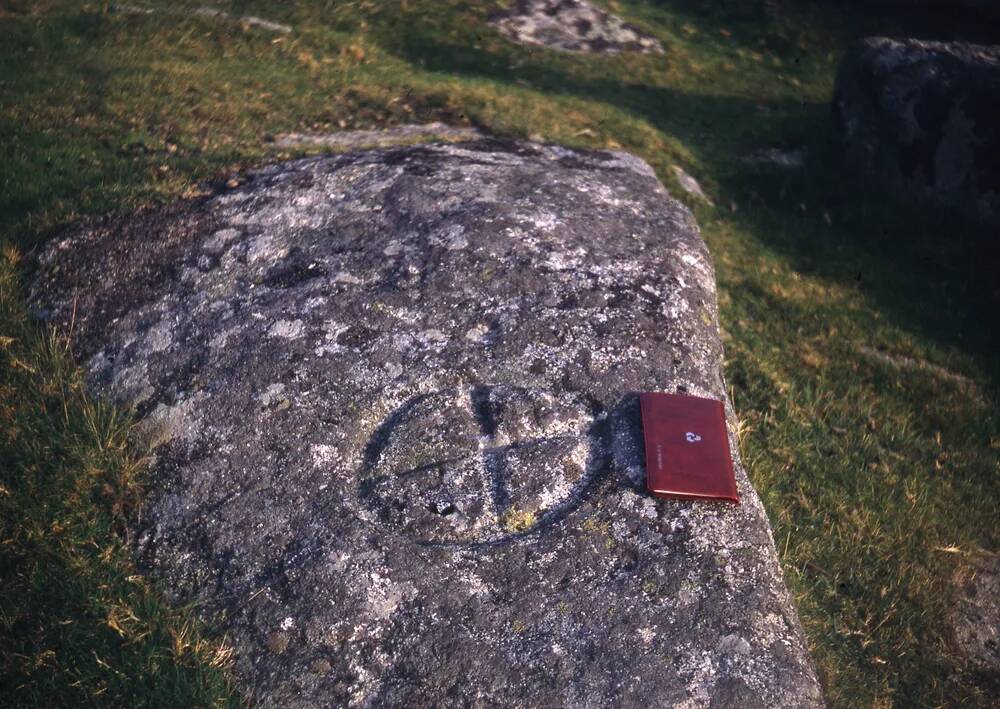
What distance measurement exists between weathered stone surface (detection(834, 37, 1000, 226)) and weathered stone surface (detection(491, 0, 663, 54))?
2.86 metres

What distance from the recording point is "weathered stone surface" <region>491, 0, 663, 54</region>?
9.71 meters

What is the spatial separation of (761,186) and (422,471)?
5.27 metres

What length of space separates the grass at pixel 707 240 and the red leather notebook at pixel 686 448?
3.26ft

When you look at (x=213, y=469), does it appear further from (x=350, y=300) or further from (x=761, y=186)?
(x=761, y=186)

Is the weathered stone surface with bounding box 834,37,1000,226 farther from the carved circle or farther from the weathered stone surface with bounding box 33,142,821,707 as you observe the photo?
the carved circle

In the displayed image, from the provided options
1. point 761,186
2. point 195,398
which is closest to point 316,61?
point 761,186

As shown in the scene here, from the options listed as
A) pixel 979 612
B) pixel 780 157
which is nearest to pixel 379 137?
pixel 780 157

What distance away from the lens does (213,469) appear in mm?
3441

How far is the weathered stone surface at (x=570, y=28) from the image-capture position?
9711 millimetres

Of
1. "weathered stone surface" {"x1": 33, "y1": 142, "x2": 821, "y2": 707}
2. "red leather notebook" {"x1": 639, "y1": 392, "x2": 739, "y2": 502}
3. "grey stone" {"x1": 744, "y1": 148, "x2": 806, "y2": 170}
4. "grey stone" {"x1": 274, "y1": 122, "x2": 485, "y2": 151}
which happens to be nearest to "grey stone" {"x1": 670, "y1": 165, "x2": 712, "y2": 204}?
"grey stone" {"x1": 744, "y1": 148, "x2": 806, "y2": 170}

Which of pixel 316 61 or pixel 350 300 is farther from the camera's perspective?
pixel 316 61

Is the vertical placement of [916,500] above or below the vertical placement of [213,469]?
below

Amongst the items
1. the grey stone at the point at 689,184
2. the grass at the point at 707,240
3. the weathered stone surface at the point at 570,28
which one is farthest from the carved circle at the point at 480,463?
the weathered stone surface at the point at 570,28

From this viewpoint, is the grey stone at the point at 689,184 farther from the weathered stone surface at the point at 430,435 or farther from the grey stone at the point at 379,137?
the weathered stone surface at the point at 430,435
